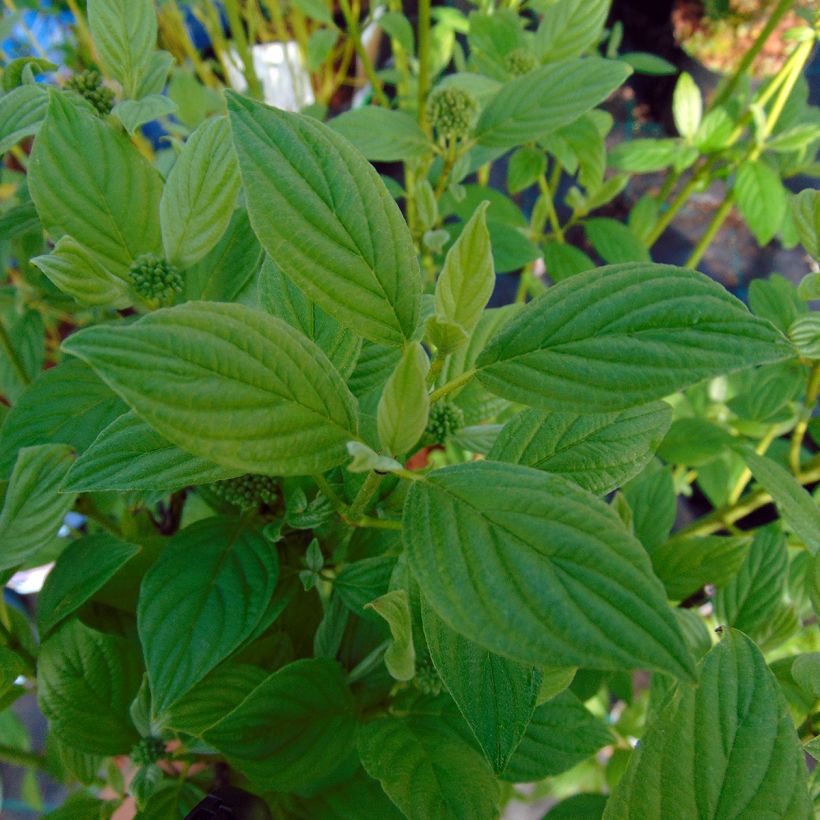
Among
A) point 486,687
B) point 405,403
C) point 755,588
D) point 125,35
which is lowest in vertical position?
point 755,588

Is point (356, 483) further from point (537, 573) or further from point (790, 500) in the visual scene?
point (790, 500)

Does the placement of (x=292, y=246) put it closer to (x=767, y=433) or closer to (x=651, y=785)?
(x=651, y=785)

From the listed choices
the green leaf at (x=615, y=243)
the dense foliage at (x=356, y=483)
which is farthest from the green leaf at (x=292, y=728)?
the green leaf at (x=615, y=243)

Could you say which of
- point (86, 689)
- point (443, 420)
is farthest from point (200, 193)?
point (86, 689)

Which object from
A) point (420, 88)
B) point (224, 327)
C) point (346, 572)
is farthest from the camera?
point (420, 88)

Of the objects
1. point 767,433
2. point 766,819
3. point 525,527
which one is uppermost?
point 525,527

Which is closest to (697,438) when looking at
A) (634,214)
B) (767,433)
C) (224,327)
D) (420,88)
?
(767,433)
